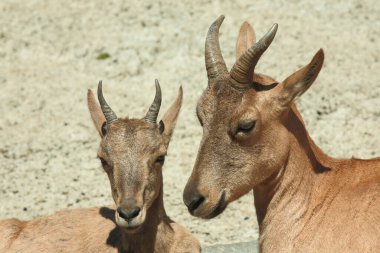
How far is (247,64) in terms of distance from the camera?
320 inches

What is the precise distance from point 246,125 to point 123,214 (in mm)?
2078

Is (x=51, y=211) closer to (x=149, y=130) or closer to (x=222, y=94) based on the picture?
(x=149, y=130)

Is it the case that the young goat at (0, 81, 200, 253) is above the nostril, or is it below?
below

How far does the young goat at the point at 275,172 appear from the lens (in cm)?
800

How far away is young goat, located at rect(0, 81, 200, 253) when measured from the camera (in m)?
9.78

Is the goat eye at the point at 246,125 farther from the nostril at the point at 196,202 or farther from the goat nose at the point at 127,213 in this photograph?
the goat nose at the point at 127,213

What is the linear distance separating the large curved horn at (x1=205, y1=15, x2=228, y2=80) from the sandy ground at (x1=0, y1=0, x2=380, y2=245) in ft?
13.3

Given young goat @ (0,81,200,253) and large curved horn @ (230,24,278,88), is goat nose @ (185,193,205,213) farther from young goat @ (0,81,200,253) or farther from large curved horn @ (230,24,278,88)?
young goat @ (0,81,200,253)

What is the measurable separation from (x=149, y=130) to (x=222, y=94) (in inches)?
91.2

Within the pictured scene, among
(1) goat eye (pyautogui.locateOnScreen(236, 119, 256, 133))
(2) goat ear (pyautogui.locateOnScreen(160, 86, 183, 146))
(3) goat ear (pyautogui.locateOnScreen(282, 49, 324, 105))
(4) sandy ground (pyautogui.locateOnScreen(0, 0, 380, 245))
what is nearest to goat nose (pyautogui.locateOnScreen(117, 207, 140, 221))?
(2) goat ear (pyautogui.locateOnScreen(160, 86, 183, 146))

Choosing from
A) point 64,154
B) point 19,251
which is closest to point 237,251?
point 19,251

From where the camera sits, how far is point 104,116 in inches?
429

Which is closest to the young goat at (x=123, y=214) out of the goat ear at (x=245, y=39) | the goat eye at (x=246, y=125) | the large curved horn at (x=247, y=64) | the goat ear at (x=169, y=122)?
the goat ear at (x=169, y=122)

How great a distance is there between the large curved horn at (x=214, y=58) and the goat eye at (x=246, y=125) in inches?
25.7
